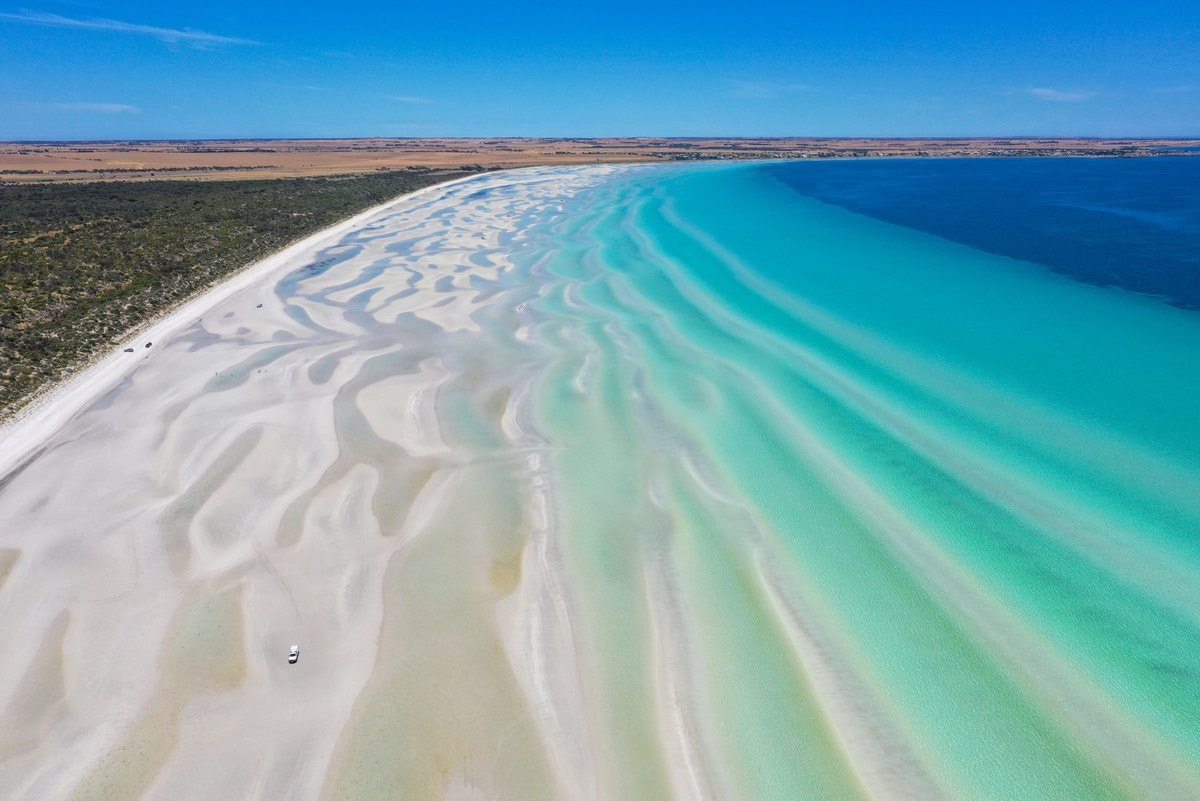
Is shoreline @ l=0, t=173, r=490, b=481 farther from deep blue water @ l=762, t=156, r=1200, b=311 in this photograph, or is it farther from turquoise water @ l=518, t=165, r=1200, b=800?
deep blue water @ l=762, t=156, r=1200, b=311

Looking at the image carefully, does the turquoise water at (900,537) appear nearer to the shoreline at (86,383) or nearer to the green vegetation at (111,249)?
the shoreline at (86,383)

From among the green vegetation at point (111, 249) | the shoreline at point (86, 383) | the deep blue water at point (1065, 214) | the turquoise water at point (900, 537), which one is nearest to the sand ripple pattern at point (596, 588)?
the turquoise water at point (900, 537)

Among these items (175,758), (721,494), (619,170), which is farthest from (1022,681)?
(619,170)

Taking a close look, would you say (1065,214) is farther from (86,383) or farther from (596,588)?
(86,383)

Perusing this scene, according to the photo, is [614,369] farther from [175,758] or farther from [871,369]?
[175,758]

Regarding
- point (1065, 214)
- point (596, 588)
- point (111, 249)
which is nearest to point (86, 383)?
point (596, 588)
